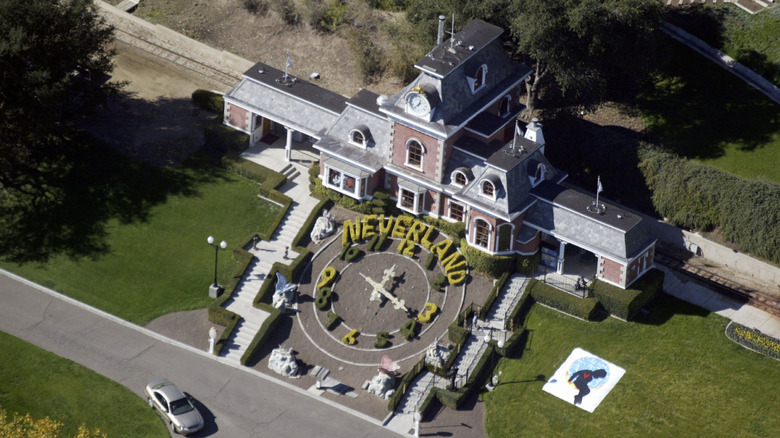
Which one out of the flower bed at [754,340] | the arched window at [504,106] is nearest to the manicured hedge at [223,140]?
the arched window at [504,106]

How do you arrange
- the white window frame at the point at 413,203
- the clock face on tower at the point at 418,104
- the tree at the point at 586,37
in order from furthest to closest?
1. the tree at the point at 586,37
2. the white window frame at the point at 413,203
3. the clock face on tower at the point at 418,104

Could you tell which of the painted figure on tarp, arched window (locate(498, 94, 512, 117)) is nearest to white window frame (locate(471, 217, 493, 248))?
arched window (locate(498, 94, 512, 117))

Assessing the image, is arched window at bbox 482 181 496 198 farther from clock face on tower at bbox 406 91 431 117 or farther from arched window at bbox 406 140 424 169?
clock face on tower at bbox 406 91 431 117

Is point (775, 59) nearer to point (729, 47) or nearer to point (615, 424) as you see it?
point (729, 47)

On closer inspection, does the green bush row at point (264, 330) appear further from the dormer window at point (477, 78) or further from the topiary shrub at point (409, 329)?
the dormer window at point (477, 78)

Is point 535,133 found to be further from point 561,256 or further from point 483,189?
point 561,256

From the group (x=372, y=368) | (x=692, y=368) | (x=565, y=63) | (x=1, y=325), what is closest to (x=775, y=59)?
(x=565, y=63)

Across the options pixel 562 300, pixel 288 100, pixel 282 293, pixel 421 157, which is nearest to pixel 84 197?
pixel 288 100
